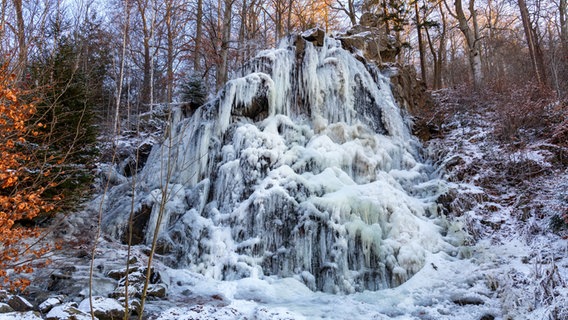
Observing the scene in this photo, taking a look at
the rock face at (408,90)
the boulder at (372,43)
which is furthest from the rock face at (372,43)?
the rock face at (408,90)

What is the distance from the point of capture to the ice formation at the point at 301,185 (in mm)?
6516

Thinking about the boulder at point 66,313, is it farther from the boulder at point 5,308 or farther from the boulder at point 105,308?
the boulder at point 5,308

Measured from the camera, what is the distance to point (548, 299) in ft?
14.8

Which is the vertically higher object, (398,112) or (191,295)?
(398,112)

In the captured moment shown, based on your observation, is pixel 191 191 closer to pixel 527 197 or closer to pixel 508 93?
pixel 527 197

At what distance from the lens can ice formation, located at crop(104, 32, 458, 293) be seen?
21.4ft

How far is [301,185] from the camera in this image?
748 centimetres

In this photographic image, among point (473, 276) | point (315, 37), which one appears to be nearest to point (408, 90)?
point (315, 37)

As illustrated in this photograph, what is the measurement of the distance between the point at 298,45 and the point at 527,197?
6677 mm

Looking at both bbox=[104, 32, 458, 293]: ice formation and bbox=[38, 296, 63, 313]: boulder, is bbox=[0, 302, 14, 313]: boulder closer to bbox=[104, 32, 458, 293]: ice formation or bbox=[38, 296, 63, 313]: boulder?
bbox=[38, 296, 63, 313]: boulder

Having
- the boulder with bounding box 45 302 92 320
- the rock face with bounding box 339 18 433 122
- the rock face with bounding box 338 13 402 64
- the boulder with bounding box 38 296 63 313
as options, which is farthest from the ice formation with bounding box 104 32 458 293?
the boulder with bounding box 38 296 63 313

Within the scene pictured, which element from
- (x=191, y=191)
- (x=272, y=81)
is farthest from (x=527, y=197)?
(x=191, y=191)

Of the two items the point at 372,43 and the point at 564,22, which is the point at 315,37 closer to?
the point at 372,43

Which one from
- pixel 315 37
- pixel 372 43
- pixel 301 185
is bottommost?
pixel 301 185
